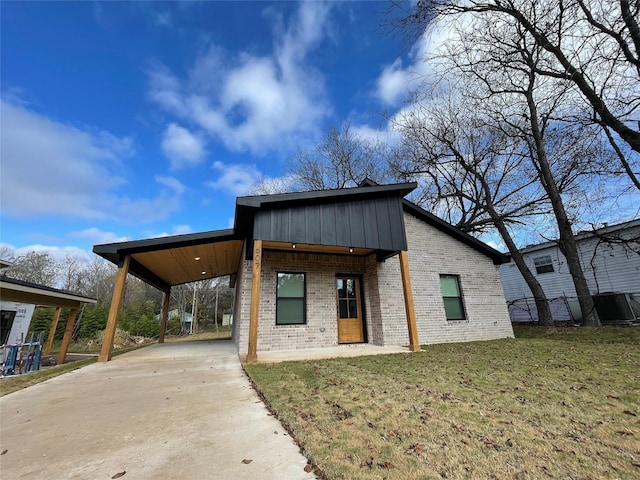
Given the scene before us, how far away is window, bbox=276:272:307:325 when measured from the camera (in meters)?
7.89

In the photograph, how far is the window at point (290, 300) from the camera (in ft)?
25.9

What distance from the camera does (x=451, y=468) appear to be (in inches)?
68.3

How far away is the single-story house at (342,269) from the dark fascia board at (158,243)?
2cm

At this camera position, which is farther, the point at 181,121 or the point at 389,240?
the point at 181,121

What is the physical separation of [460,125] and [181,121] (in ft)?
41.5

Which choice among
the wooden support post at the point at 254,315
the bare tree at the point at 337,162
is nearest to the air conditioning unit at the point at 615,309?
the bare tree at the point at 337,162

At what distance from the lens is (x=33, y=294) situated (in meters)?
7.23

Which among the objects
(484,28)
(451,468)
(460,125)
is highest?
(460,125)

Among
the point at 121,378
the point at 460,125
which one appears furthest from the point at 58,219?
the point at 460,125

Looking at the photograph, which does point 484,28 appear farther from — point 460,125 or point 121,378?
point 121,378

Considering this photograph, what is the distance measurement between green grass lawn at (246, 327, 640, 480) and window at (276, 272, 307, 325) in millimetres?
2672

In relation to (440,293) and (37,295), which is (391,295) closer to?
(440,293)

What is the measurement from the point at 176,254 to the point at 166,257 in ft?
1.43

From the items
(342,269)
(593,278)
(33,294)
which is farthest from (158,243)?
(593,278)
